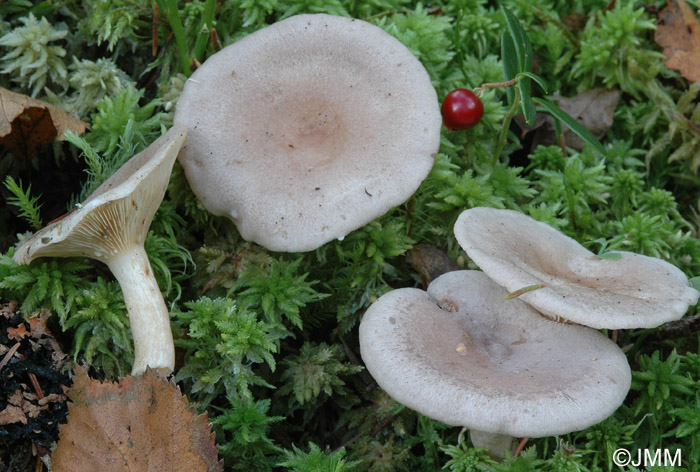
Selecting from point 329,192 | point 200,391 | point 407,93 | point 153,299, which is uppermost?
→ point 407,93

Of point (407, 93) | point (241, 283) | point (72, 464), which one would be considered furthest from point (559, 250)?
point (72, 464)

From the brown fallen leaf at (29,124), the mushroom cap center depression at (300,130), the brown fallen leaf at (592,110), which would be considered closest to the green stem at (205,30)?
the mushroom cap center depression at (300,130)

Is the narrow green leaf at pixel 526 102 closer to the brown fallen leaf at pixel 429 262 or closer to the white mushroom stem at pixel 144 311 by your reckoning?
the brown fallen leaf at pixel 429 262

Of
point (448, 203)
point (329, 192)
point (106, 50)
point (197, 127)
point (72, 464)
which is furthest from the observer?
→ point (106, 50)

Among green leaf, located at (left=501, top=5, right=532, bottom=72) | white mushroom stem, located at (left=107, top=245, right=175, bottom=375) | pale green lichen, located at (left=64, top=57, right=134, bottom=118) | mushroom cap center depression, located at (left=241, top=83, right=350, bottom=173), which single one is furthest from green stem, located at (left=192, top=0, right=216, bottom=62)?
green leaf, located at (left=501, top=5, right=532, bottom=72)

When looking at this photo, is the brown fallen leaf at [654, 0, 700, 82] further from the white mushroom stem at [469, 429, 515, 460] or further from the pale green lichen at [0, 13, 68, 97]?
the pale green lichen at [0, 13, 68, 97]

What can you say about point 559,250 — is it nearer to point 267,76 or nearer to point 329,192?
point 329,192
